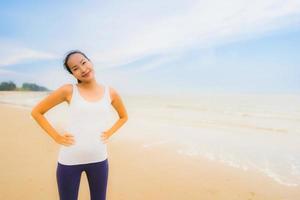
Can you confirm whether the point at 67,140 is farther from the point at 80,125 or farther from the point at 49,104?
the point at 49,104

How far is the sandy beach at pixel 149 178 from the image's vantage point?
403 centimetres

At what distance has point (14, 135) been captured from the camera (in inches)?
329

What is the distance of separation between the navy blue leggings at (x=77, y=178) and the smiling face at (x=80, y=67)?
0.78 meters

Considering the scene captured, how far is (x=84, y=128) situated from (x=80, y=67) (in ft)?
1.77

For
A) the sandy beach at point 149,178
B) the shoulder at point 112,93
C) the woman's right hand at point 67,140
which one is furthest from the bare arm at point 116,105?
the sandy beach at point 149,178

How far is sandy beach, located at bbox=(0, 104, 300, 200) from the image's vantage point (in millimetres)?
4033

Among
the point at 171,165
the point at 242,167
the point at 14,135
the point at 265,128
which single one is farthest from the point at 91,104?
the point at 265,128

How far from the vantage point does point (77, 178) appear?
2.39 metres

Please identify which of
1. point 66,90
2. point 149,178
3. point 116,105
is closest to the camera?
point 66,90

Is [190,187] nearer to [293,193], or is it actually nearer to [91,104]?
[293,193]

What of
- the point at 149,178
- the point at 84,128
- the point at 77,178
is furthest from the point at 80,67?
the point at 149,178

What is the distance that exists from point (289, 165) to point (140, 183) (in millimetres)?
3156

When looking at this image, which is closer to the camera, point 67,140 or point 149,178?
point 67,140

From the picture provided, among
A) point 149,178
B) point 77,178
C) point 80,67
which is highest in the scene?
point 80,67
